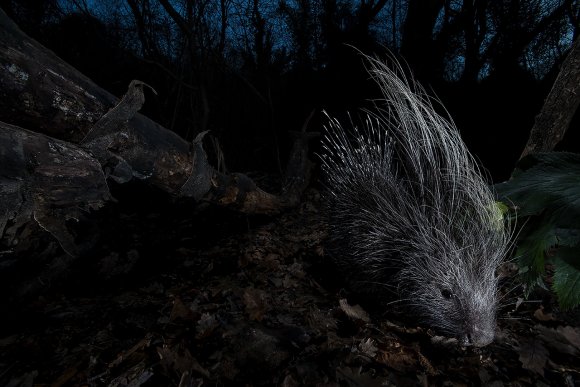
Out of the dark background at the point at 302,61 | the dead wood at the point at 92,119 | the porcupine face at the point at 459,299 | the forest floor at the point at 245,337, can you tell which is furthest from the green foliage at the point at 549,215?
the dark background at the point at 302,61

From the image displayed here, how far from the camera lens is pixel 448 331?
6.57 feet

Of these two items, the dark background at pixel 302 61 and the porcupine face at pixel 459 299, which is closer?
the porcupine face at pixel 459 299

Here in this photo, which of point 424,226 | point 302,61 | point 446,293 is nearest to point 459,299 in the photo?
point 446,293

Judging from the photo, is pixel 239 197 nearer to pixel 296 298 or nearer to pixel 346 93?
pixel 296 298

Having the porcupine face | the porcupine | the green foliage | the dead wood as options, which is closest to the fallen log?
the dead wood

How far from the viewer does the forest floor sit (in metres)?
1.57

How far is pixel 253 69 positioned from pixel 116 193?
5.48m

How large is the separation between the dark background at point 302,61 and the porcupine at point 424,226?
12.5 feet

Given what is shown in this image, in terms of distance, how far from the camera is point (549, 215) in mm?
1564

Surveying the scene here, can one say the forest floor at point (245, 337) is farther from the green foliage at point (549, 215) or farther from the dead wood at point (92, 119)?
the dead wood at point (92, 119)

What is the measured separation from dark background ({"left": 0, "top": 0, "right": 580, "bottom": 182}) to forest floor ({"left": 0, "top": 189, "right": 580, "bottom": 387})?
4.11 m

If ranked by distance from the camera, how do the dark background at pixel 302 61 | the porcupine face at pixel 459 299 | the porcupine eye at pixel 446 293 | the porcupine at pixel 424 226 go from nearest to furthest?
the porcupine face at pixel 459 299, the porcupine at pixel 424 226, the porcupine eye at pixel 446 293, the dark background at pixel 302 61

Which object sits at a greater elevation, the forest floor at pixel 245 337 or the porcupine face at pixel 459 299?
the porcupine face at pixel 459 299

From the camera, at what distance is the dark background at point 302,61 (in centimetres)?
675
